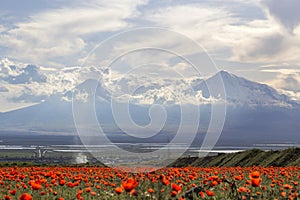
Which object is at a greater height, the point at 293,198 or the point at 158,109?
the point at 158,109

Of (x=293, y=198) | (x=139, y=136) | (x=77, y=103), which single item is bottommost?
(x=293, y=198)

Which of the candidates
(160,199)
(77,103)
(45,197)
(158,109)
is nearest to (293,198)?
(160,199)

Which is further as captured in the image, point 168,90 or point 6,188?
point 168,90

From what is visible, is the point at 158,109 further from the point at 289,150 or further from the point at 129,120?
the point at 289,150

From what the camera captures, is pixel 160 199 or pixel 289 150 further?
pixel 289 150

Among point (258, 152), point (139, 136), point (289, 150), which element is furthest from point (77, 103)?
point (258, 152)

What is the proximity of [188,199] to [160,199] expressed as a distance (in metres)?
1.11

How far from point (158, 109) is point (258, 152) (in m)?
19.0

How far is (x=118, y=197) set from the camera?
358 inches

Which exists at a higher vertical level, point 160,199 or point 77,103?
point 77,103

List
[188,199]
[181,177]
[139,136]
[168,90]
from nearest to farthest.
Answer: [188,199]
[181,177]
[139,136]
[168,90]

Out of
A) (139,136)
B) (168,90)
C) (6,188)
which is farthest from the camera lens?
(168,90)

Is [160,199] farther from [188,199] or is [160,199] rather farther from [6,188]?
[6,188]

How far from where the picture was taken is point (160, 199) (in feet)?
24.6
